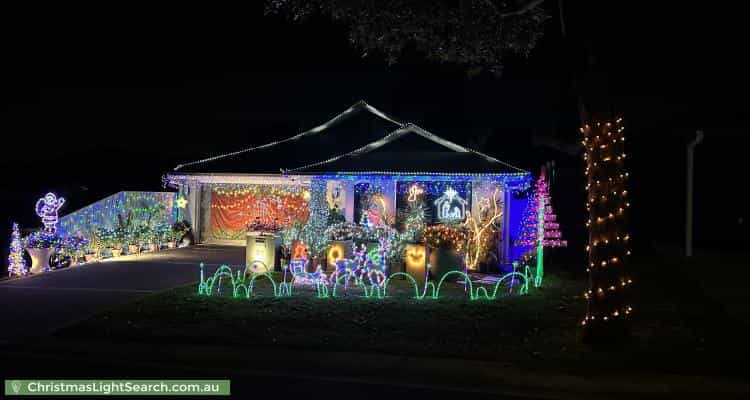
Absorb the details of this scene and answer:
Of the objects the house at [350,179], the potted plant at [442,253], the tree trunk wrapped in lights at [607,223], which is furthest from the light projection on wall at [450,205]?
the tree trunk wrapped in lights at [607,223]

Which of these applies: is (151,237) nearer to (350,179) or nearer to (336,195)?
(336,195)

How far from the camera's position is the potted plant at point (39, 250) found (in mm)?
16172

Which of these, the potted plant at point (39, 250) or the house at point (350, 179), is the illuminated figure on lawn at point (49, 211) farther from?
the house at point (350, 179)

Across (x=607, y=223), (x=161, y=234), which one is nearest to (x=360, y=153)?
(x=161, y=234)

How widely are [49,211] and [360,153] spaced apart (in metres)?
8.45

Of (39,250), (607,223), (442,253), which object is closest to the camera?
(607,223)

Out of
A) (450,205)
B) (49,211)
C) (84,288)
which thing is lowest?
(84,288)

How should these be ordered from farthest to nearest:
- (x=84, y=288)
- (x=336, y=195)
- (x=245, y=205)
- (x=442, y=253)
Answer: (x=245, y=205), (x=336, y=195), (x=442, y=253), (x=84, y=288)

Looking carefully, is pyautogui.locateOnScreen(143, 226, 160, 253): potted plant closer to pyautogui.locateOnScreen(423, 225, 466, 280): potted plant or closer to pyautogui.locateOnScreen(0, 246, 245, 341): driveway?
pyautogui.locateOnScreen(0, 246, 245, 341): driveway

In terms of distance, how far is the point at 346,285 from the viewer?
14.2 meters

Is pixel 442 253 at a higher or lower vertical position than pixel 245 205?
lower

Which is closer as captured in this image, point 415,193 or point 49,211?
point 49,211

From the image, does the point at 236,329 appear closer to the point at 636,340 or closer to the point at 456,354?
the point at 456,354

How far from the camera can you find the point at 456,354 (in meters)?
8.61
